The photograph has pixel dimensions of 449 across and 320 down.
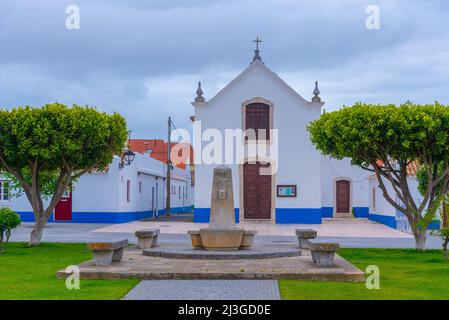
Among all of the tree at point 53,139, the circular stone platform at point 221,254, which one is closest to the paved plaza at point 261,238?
the tree at point 53,139

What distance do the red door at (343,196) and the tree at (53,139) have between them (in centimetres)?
2041

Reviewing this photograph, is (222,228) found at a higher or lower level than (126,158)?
lower

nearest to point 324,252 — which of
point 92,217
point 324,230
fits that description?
point 324,230

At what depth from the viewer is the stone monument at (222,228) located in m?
15.4

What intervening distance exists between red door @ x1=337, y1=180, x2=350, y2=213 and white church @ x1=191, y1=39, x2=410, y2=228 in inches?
182

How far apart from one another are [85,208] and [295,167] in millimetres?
10875

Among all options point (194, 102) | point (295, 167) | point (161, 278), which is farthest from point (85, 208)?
point (161, 278)

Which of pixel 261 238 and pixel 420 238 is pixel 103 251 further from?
pixel 261 238

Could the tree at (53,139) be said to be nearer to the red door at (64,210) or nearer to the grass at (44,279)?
the grass at (44,279)

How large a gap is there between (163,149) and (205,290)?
48.0 metres

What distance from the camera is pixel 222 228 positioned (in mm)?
15508

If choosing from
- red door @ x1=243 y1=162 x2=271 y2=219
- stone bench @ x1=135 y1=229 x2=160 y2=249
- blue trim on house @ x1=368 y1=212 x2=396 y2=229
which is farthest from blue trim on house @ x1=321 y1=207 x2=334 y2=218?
stone bench @ x1=135 y1=229 x2=160 y2=249
